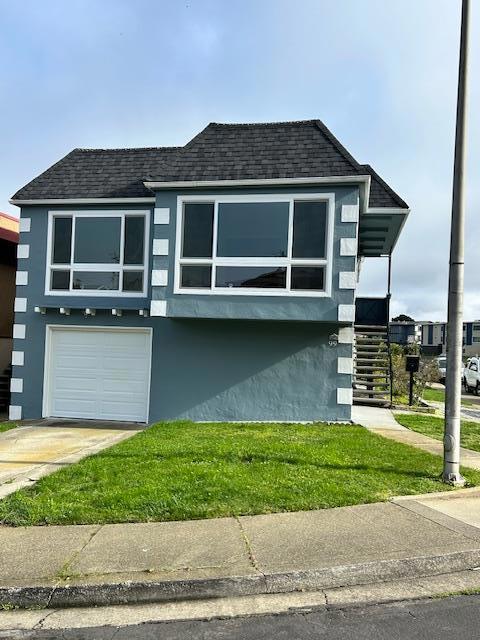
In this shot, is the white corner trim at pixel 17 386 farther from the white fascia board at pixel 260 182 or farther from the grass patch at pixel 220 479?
the white fascia board at pixel 260 182

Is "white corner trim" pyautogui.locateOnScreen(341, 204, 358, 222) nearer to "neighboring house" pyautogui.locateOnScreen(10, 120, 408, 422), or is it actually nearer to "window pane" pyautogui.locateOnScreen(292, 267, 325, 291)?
"neighboring house" pyautogui.locateOnScreen(10, 120, 408, 422)

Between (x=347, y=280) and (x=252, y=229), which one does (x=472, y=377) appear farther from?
(x=252, y=229)

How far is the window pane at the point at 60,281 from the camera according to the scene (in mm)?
11828

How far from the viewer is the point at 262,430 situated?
9539 mm

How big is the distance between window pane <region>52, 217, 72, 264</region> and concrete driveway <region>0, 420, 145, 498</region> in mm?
3809

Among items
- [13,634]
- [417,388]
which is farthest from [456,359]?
[417,388]

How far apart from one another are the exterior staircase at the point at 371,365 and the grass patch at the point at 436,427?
1356mm

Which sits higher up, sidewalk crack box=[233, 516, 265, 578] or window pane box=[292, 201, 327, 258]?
window pane box=[292, 201, 327, 258]

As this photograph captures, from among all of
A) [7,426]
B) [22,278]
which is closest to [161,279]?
[22,278]

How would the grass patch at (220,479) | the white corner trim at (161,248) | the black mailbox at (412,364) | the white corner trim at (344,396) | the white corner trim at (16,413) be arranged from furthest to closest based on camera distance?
the black mailbox at (412,364), the white corner trim at (16,413), the white corner trim at (344,396), the white corner trim at (161,248), the grass patch at (220,479)

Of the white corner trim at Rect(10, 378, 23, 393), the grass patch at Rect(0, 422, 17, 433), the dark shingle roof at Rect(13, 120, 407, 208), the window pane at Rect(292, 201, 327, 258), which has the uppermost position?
the dark shingle roof at Rect(13, 120, 407, 208)

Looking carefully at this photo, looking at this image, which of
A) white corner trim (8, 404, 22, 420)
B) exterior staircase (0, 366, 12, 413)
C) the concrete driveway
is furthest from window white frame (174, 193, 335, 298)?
exterior staircase (0, 366, 12, 413)

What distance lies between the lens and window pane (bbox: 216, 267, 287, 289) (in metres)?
10.2

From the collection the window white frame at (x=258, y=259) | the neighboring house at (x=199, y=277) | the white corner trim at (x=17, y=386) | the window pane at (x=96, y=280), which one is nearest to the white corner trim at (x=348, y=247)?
the neighboring house at (x=199, y=277)
